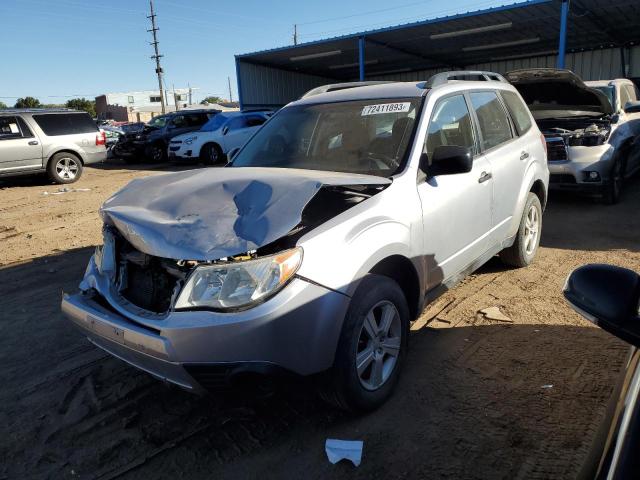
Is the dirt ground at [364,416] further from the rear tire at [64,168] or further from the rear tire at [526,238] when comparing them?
the rear tire at [64,168]

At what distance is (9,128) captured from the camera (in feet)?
39.8

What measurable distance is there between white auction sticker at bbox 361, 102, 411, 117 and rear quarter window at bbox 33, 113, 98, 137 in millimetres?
11451

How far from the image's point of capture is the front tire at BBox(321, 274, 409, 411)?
2.54m

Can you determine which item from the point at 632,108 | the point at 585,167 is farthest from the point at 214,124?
the point at 632,108

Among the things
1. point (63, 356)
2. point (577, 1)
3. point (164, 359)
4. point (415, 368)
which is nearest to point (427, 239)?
point (415, 368)

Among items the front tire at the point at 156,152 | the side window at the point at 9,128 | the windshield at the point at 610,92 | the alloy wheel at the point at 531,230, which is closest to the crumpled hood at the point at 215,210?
the alloy wheel at the point at 531,230

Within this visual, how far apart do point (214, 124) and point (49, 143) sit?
5.15 metres

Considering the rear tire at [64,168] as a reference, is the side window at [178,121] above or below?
above

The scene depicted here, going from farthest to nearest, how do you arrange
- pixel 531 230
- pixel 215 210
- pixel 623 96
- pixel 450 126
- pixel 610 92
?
pixel 623 96 < pixel 610 92 < pixel 531 230 < pixel 450 126 < pixel 215 210

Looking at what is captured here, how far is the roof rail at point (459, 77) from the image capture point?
12.3 feet

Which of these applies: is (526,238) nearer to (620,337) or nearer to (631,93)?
(620,337)

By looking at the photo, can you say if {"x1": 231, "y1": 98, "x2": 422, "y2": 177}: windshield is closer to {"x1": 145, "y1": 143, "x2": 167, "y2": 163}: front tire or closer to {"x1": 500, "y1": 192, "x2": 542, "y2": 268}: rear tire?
{"x1": 500, "y1": 192, "x2": 542, "y2": 268}: rear tire

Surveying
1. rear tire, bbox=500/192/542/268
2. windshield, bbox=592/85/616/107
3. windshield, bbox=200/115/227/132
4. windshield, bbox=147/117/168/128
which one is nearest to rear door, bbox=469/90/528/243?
rear tire, bbox=500/192/542/268

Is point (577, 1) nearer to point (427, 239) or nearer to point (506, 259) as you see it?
point (506, 259)
